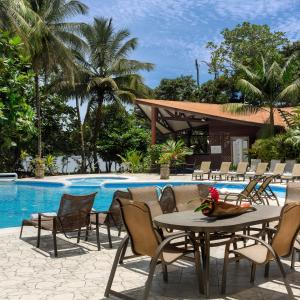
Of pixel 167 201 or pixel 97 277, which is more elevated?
pixel 167 201

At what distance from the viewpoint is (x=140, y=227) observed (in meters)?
4.26

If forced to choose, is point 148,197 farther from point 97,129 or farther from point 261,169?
point 97,129

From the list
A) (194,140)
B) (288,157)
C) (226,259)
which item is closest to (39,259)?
(226,259)

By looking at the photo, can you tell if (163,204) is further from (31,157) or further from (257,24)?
(257,24)

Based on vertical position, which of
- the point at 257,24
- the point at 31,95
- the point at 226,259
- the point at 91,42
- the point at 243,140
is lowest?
the point at 226,259

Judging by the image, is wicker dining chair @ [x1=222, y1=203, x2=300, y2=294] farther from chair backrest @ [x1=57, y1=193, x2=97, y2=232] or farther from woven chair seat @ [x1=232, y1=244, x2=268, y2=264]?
chair backrest @ [x1=57, y1=193, x2=97, y2=232]

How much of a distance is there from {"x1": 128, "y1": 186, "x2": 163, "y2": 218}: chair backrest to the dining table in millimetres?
818

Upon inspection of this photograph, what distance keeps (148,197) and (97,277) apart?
1363 mm

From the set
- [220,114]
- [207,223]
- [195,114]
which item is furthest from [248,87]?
[207,223]

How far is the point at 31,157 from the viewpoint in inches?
1048

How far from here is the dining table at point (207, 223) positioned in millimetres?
4188

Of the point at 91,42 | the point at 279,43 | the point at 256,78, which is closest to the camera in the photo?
the point at 256,78

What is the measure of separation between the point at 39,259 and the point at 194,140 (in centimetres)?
2440

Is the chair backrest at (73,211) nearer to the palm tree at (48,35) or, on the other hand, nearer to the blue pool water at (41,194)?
the blue pool water at (41,194)
